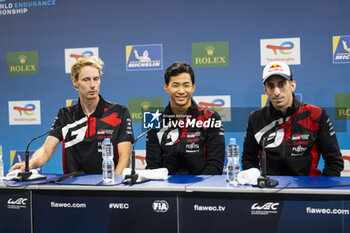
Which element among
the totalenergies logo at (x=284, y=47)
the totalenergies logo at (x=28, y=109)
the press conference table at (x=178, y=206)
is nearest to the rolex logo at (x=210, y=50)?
the totalenergies logo at (x=284, y=47)

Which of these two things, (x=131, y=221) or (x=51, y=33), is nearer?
(x=131, y=221)

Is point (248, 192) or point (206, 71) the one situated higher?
point (206, 71)

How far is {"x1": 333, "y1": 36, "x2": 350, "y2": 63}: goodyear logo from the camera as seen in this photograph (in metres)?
3.79

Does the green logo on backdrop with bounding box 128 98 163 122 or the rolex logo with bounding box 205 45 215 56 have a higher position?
the rolex logo with bounding box 205 45 215 56

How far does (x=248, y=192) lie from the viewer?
1.94m

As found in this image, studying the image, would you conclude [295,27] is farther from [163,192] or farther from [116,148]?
[163,192]

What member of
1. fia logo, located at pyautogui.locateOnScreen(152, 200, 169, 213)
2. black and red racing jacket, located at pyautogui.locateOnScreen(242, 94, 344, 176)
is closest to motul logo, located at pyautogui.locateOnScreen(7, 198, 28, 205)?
fia logo, located at pyautogui.locateOnScreen(152, 200, 169, 213)

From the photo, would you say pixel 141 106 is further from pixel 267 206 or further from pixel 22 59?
pixel 267 206

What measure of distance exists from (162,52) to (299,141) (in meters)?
2.02

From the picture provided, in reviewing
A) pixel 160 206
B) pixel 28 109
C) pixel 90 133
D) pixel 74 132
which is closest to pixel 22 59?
pixel 28 109

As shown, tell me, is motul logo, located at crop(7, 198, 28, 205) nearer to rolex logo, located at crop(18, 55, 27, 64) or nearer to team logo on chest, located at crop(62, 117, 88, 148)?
team logo on chest, located at crop(62, 117, 88, 148)

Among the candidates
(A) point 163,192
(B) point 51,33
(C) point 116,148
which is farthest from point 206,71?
(A) point 163,192

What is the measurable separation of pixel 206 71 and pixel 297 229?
8.09ft

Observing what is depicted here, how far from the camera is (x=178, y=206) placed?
202 centimetres
